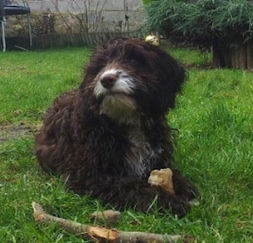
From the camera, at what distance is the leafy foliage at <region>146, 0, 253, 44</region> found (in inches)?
400

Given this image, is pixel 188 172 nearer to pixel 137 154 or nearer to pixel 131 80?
pixel 137 154

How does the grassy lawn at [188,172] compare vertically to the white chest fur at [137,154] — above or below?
below

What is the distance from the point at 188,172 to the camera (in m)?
4.25

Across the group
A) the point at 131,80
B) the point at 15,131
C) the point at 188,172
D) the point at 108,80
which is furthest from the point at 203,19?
the point at 108,80

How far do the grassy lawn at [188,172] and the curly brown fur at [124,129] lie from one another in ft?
0.40

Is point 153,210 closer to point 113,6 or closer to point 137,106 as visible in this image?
point 137,106

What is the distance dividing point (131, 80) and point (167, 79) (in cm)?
42

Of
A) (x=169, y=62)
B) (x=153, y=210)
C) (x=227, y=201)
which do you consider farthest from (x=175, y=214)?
(x=169, y=62)

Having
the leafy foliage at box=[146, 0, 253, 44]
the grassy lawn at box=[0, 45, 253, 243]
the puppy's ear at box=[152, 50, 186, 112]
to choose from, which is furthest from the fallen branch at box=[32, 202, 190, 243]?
the leafy foliage at box=[146, 0, 253, 44]

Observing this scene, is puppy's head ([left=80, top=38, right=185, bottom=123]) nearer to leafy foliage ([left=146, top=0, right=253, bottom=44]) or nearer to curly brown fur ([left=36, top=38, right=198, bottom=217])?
curly brown fur ([left=36, top=38, right=198, bottom=217])

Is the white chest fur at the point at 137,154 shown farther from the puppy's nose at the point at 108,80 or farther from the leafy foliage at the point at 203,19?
the leafy foliage at the point at 203,19

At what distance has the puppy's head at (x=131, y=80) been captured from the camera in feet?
11.2

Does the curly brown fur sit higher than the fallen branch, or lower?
higher

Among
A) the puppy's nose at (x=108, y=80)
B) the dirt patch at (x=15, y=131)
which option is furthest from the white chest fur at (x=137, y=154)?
the dirt patch at (x=15, y=131)
